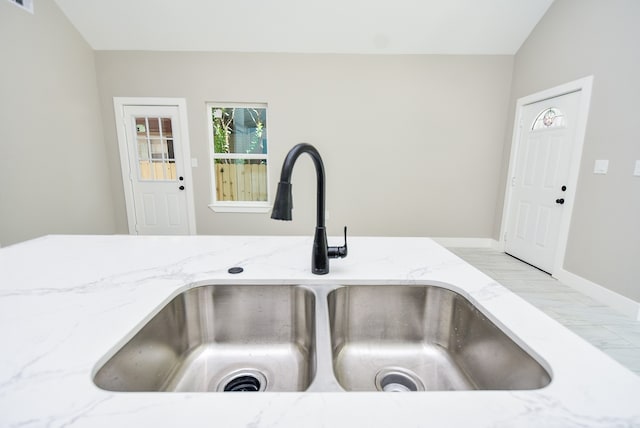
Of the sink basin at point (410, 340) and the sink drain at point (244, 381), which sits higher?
the sink basin at point (410, 340)

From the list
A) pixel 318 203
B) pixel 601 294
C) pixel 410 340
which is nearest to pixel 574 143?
pixel 601 294

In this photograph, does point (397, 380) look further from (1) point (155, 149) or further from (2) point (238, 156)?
(1) point (155, 149)

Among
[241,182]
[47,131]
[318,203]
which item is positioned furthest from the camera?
[241,182]

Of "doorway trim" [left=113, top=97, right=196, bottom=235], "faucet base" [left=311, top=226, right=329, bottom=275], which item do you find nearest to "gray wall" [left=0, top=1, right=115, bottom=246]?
"doorway trim" [left=113, top=97, right=196, bottom=235]

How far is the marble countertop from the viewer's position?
356 millimetres

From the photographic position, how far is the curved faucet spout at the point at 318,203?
2.16 ft

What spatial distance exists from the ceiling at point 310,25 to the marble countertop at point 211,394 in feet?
10.3

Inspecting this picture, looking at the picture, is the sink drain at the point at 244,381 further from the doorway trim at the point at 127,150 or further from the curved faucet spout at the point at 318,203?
the doorway trim at the point at 127,150

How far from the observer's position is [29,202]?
2639mm

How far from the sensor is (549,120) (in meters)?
2.89

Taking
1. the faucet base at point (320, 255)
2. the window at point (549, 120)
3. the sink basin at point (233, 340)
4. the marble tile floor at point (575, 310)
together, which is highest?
the window at point (549, 120)

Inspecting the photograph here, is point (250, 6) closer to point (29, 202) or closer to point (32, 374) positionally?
point (29, 202)

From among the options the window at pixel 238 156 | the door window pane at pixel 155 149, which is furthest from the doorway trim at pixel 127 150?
the window at pixel 238 156

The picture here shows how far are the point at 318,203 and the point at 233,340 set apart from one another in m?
0.49
